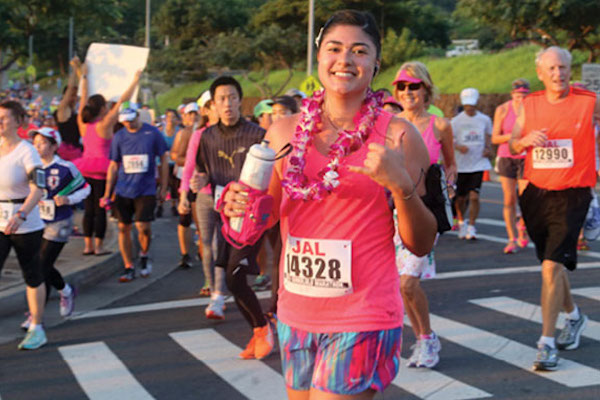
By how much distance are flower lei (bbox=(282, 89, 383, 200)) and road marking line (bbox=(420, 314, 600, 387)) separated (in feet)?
10.4

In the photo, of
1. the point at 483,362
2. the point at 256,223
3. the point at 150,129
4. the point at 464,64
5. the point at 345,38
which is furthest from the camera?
the point at 464,64

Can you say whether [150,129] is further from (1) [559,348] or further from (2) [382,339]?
(2) [382,339]

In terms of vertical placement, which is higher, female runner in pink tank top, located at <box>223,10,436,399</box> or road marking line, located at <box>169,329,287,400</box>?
female runner in pink tank top, located at <box>223,10,436,399</box>

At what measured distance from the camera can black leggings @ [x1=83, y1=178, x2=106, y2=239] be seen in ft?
36.3

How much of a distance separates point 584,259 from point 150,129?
543cm

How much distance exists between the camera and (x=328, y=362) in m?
3.23

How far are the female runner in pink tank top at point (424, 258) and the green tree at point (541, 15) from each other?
2786 cm

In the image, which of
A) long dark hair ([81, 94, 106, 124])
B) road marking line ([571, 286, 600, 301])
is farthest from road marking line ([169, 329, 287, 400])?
long dark hair ([81, 94, 106, 124])

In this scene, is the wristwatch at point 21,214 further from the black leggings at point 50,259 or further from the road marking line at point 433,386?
the road marking line at point 433,386

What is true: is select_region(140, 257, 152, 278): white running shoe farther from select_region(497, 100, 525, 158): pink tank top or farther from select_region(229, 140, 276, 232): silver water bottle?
select_region(229, 140, 276, 232): silver water bottle

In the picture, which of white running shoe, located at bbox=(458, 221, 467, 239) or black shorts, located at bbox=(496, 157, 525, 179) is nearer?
black shorts, located at bbox=(496, 157, 525, 179)

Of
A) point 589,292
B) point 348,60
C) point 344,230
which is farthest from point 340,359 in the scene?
point 589,292

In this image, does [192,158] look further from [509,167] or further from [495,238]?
[495,238]

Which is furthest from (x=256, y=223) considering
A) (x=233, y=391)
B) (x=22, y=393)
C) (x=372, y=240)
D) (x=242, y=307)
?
(x=242, y=307)
